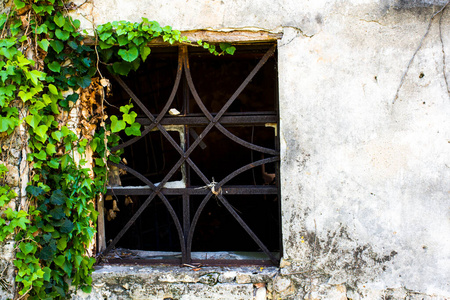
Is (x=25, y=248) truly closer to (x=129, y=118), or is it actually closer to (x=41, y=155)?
(x=41, y=155)

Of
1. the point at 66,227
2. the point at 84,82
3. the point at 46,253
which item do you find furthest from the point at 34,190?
the point at 84,82

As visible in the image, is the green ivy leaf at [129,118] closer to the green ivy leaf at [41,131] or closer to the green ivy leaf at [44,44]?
the green ivy leaf at [41,131]

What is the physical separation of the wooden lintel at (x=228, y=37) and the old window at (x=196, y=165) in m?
0.09

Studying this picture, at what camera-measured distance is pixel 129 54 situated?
2.22m

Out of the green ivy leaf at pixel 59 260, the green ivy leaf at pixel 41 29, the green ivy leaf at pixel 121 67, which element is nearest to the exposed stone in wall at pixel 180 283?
the green ivy leaf at pixel 59 260

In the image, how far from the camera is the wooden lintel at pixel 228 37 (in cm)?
226

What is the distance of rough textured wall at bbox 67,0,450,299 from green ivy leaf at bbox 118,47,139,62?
247 millimetres

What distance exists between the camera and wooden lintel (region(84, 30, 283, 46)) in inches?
89.1

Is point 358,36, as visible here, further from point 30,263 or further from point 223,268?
point 30,263

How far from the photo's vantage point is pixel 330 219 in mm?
2283

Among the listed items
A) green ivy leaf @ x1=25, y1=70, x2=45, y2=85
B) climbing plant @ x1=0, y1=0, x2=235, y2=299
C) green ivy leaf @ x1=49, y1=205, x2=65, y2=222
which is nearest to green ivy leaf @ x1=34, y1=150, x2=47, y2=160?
climbing plant @ x1=0, y1=0, x2=235, y2=299

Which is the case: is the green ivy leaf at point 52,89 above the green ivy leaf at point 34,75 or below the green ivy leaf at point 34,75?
below

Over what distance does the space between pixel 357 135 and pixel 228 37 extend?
42.5 inches

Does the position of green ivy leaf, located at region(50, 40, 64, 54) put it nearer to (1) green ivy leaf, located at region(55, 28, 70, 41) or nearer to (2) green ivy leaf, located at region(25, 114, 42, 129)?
→ (1) green ivy leaf, located at region(55, 28, 70, 41)
